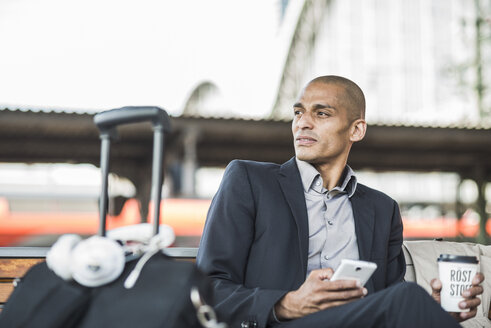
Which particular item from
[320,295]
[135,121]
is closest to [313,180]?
[320,295]

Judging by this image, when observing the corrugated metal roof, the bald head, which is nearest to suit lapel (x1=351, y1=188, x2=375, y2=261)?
the bald head

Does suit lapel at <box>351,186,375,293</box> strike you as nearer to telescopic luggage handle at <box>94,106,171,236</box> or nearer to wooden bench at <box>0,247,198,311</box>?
telescopic luggage handle at <box>94,106,171,236</box>

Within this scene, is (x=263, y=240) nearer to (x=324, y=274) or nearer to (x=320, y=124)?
(x=324, y=274)

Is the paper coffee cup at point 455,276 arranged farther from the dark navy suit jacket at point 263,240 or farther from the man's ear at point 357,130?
the man's ear at point 357,130

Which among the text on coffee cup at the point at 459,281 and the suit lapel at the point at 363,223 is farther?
the suit lapel at the point at 363,223

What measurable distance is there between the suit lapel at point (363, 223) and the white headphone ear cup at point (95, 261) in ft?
3.99

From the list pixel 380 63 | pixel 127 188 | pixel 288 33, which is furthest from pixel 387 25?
pixel 127 188

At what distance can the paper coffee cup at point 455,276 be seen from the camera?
1.71 m

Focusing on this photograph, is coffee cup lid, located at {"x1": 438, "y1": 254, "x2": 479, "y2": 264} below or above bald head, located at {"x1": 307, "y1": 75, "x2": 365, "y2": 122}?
below

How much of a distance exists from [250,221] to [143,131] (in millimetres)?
11570

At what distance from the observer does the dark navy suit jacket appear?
169cm

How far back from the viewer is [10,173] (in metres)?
22.6

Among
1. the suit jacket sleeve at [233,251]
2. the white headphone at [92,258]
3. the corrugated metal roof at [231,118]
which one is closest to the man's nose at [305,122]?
the suit jacket sleeve at [233,251]

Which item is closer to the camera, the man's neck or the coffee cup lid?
Result: the coffee cup lid
